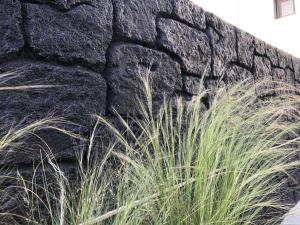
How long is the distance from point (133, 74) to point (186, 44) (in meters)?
0.54

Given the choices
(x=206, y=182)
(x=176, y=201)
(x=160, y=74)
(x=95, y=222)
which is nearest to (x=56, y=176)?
(x=95, y=222)

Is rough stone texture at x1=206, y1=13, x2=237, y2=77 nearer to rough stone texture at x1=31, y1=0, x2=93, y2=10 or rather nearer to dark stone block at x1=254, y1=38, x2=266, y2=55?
dark stone block at x1=254, y1=38, x2=266, y2=55

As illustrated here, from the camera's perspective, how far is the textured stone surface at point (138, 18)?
65.6 inches

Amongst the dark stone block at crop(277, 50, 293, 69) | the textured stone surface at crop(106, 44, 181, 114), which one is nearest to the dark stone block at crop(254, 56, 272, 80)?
the dark stone block at crop(277, 50, 293, 69)

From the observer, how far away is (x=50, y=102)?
132 cm

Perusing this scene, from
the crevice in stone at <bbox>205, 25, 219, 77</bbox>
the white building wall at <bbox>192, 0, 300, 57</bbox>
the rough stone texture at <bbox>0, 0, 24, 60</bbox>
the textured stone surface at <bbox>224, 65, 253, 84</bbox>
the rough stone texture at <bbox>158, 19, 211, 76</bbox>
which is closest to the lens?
the rough stone texture at <bbox>0, 0, 24, 60</bbox>

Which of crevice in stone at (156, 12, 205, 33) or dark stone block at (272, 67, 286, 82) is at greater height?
crevice in stone at (156, 12, 205, 33)

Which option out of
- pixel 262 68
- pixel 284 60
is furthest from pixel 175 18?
pixel 284 60

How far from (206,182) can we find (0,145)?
2.74ft

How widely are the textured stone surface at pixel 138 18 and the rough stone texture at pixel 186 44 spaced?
2.7 inches

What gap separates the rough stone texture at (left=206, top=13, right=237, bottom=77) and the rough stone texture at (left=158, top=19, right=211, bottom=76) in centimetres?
10

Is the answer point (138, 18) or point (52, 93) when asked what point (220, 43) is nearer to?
point (138, 18)

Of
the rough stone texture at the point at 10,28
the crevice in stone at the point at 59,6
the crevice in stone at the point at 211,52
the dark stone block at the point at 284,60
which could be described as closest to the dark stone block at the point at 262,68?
the dark stone block at the point at 284,60

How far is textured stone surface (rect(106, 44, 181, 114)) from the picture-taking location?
5.30 ft
